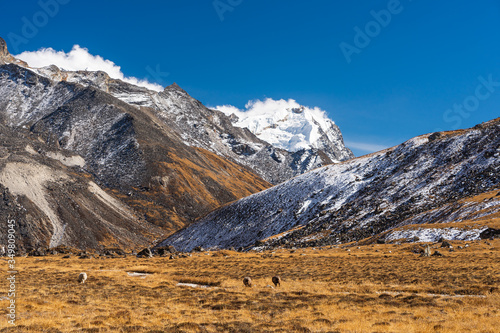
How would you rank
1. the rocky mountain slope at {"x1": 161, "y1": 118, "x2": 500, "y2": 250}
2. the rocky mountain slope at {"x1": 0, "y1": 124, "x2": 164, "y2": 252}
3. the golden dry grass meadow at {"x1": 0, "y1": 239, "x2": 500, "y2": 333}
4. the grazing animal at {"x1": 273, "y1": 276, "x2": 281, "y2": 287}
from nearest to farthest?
the golden dry grass meadow at {"x1": 0, "y1": 239, "x2": 500, "y2": 333} → the grazing animal at {"x1": 273, "y1": 276, "x2": 281, "y2": 287} → the rocky mountain slope at {"x1": 161, "y1": 118, "x2": 500, "y2": 250} → the rocky mountain slope at {"x1": 0, "y1": 124, "x2": 164, "y2": 252}

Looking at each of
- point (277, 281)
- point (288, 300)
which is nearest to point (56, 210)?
point (277, 281)

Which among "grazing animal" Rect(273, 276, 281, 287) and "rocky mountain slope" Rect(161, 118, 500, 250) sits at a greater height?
"rocky mountain slope" Rect(161, 118, 500, 250)

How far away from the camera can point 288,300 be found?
80.6 feet

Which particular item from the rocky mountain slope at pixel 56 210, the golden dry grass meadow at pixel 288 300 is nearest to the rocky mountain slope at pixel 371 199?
the rocky mountain slope at pixel 56 210

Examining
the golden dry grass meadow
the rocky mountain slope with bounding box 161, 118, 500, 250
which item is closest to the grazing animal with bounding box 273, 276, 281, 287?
the golden dry grass meadow

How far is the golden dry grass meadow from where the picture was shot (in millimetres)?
17531

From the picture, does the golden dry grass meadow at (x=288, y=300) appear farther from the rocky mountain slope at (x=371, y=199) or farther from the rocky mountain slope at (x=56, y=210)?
the rocky mountain slope at (x=56, y=210)

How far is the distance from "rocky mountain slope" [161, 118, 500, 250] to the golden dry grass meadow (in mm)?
32382

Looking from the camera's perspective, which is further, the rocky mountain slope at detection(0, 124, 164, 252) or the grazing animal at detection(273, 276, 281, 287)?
the rocky mountain slope at detection(0, 124, 164, 252)

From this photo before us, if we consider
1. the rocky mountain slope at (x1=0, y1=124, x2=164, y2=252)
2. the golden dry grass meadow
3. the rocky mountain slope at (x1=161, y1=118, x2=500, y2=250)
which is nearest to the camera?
the golden dry grass meadow

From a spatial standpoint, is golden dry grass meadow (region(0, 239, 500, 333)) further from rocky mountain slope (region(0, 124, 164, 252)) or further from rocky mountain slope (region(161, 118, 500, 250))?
rocky mountain slope (region(0, 124, 164, 252))

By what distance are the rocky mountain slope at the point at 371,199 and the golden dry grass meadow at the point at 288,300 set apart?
3238 cm

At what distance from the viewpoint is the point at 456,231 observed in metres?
55.2

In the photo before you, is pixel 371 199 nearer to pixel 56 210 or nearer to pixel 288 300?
pixel 288 300
